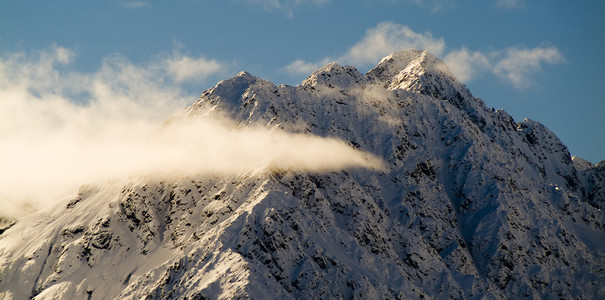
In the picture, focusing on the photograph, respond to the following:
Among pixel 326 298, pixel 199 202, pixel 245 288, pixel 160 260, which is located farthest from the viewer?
pixel 199 202

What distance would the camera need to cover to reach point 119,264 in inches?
7505

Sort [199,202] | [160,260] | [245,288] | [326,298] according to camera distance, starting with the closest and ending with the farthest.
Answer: [245,288] < [326,298] < [160,260] < [199,202]

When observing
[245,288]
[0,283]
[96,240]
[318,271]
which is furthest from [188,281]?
[0,283]

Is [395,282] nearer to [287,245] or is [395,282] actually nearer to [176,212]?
[287,245]

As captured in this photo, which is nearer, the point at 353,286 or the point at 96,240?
the point at 353,286

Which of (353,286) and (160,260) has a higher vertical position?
(160,260)

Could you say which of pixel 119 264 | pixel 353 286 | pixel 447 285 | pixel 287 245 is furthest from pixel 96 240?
pixel 447 285

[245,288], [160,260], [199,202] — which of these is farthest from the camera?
[199,202]

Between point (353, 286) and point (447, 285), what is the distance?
34.1 meters

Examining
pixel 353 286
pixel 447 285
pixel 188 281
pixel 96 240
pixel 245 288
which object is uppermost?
pixel 96 240

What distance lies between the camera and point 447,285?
637 ft

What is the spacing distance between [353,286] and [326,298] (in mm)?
7524

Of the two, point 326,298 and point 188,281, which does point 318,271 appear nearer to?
point 326,298

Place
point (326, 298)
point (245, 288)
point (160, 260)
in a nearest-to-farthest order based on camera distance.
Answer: point (245, 288) → point (326, 298) → point (160, 260)
